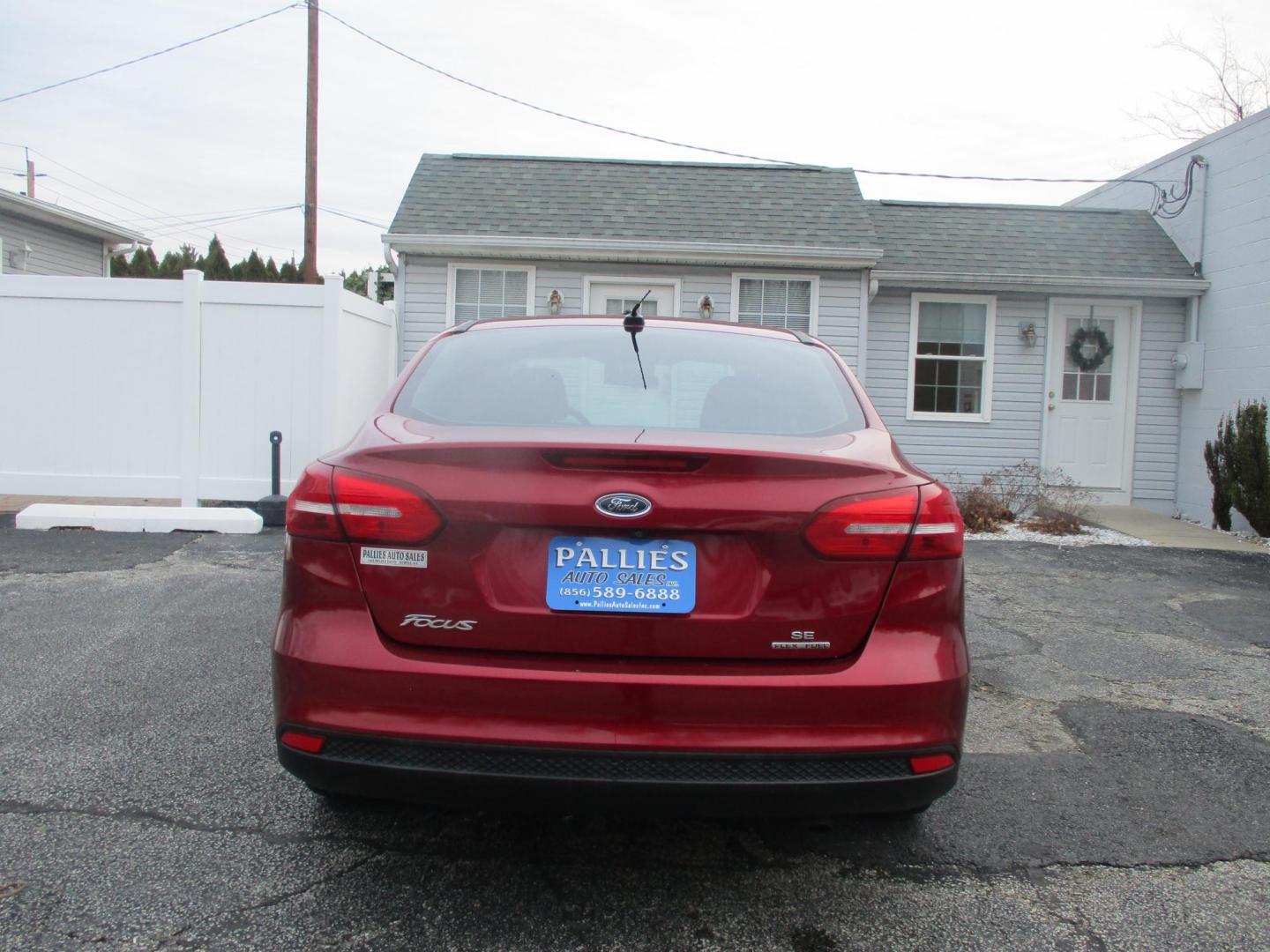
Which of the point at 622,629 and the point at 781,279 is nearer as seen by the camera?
the point at 622,629

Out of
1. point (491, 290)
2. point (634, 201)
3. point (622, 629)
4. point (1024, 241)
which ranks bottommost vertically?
point (622, 629)

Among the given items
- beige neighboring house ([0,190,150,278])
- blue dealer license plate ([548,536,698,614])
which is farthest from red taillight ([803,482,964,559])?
beige neighboring house ([0,190,150,278])

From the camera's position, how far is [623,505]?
2131 mm

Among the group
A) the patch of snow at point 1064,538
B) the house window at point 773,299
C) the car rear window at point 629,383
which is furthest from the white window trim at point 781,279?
the car rear window at point 629,383

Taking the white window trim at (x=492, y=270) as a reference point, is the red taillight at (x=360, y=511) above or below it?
below

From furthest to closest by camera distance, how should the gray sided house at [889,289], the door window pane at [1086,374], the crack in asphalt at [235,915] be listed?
the door window pane at [1086,374]
the gray sided house at [889,289]
the crack in asphalt at [235,915]

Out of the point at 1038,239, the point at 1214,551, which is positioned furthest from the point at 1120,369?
the point at 1214,551

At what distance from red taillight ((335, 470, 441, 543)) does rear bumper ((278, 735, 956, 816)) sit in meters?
0.45

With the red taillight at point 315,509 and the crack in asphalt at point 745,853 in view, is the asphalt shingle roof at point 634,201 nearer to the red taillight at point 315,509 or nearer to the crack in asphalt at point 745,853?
the crack in asphalt at point 745,853

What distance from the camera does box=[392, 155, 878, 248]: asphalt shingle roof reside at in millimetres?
11406

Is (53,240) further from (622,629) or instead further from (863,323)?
(622,629)

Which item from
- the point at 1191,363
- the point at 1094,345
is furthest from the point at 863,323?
the point at 1191,363

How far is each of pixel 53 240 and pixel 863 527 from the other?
18.4 m

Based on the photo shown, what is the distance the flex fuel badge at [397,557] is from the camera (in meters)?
2.16
